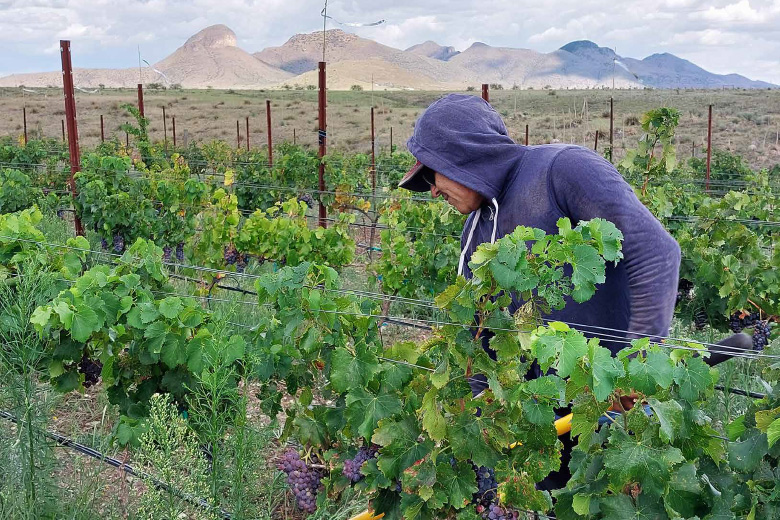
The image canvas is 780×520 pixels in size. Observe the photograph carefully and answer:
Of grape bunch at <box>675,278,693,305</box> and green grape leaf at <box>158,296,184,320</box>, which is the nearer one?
green grape leaf at <box>158,296,184,320</box>

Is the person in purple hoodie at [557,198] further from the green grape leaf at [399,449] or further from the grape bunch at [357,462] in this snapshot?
the grape bunch at [357,462]

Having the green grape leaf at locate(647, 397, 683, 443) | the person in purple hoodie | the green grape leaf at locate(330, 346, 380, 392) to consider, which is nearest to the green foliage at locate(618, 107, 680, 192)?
the person in purple hoodie

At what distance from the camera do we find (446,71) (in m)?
120

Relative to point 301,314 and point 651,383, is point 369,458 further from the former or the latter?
point 651,383

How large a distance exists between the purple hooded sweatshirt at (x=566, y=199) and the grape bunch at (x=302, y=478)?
962 millimetres

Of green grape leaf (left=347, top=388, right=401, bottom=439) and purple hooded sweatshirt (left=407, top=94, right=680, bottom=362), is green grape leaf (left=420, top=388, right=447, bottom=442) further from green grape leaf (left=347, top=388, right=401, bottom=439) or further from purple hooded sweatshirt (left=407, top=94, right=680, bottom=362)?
purple hooded sweatshirt (left=407, top=94, right=680, bottom=362)

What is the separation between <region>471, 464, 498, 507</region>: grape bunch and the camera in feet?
7.69

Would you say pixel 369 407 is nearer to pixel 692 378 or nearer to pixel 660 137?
pixel 692 378

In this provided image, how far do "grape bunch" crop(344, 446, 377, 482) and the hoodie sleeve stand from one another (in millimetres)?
931

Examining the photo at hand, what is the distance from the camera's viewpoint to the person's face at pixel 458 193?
2607mm

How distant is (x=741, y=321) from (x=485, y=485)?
384 centimetres

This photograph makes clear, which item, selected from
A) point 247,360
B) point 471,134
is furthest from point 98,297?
point 471,134

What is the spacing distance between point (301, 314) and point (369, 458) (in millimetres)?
582

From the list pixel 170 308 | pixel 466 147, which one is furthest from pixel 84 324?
pixel 466 147
